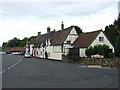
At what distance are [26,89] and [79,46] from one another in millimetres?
37368

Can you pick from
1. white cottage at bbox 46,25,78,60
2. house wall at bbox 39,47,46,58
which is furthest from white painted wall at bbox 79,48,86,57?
house wall at bbox 39,47,46,58

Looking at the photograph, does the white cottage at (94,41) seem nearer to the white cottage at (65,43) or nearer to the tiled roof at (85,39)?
the tiled roof at (85,39)

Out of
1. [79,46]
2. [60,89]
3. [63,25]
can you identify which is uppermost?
[63,25]

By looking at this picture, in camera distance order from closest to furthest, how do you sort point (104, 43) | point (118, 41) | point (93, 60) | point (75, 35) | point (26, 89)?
point (26, 89), point (93, 60), point (118, 41), point (104, 43), point (75, 35)

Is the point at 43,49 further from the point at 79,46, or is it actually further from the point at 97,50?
the point at 97,50

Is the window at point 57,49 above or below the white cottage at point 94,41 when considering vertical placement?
below

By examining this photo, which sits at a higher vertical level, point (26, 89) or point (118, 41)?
point (118, 41)

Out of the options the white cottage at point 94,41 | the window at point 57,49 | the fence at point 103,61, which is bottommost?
the fence at point 103,61

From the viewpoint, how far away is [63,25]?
62875 mm

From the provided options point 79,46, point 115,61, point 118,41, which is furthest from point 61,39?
point 115,61

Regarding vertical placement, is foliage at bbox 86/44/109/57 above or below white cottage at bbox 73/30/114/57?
below

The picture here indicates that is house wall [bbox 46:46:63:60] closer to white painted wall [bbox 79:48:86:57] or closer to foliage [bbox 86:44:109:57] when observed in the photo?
white painted wall [bbox 79:48:86:57]

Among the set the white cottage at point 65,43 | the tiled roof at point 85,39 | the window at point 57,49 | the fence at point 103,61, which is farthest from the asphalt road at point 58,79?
the window at point 57,49

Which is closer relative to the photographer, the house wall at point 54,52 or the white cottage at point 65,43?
the white cottage at point 65,43
